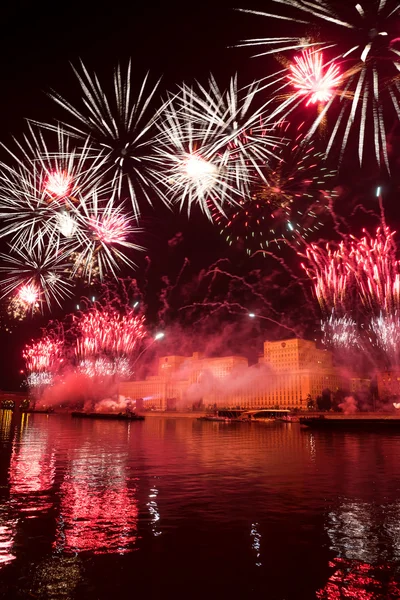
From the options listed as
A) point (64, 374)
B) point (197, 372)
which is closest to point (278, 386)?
point (197, 372)

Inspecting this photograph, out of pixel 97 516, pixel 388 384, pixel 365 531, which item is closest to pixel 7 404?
pixel 388 384

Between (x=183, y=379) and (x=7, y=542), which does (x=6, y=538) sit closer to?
(x=7, y=542)

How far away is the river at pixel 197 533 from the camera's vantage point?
7.77 m

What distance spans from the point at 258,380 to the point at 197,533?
154m

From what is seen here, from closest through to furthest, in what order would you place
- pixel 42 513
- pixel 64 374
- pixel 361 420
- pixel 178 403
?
pixel 42 513 < pixel 361 420 < pixel 64 374 < pixel 178 403

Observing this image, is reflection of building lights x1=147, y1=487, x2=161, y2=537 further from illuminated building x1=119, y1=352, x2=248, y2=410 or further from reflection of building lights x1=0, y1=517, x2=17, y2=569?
illuminated building x1=119, y1=352, x2=248, y2=410

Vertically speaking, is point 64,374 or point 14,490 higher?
point 64,374

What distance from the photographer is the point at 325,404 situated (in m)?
128

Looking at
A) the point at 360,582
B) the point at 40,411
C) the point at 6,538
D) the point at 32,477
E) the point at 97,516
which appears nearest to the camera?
the point at 360,582

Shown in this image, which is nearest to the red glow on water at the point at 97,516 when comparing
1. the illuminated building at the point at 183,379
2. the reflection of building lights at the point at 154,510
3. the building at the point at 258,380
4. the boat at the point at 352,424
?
the reflection of building lights at the point at 154,510

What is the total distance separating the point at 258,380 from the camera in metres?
162

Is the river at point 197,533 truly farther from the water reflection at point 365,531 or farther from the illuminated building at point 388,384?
the illuminated building at point 388,384

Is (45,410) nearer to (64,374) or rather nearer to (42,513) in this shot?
(64,374)

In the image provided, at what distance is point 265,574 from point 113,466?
1496 centimetres
